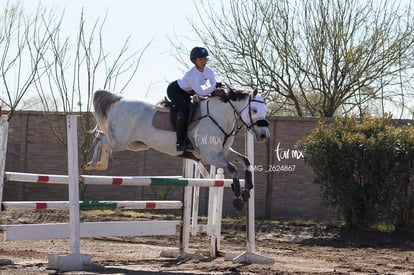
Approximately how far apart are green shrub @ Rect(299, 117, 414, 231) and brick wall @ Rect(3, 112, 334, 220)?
1521 mm

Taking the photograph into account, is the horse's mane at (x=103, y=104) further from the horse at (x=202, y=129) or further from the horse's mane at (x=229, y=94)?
the horse's mane at (x=229, y=94)

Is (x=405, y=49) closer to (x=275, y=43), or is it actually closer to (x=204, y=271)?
(x=275, y=43)

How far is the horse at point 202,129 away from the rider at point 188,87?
0.10 meters

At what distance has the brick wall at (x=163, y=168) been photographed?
1809 cm

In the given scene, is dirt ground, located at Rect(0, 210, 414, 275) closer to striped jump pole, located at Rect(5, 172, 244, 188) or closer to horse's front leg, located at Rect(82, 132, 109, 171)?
striped jump pole, located at Rect(5, 172, 244, 188)

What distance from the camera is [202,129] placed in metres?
9.57

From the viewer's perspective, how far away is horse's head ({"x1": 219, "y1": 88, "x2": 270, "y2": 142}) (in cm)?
921

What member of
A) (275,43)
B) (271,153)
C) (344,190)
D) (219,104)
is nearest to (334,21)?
(275,43)

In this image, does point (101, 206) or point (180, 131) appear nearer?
point (101, 206)

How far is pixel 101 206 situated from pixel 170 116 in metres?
1.40

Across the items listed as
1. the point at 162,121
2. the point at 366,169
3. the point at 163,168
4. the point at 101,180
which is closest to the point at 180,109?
the point at 162,121

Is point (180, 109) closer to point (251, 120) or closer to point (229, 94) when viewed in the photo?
point (229, 94)

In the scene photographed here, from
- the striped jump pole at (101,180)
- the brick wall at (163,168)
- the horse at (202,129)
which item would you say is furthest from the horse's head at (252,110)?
the brick wall at (163,168)

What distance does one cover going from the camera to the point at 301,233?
15133 millimetres
